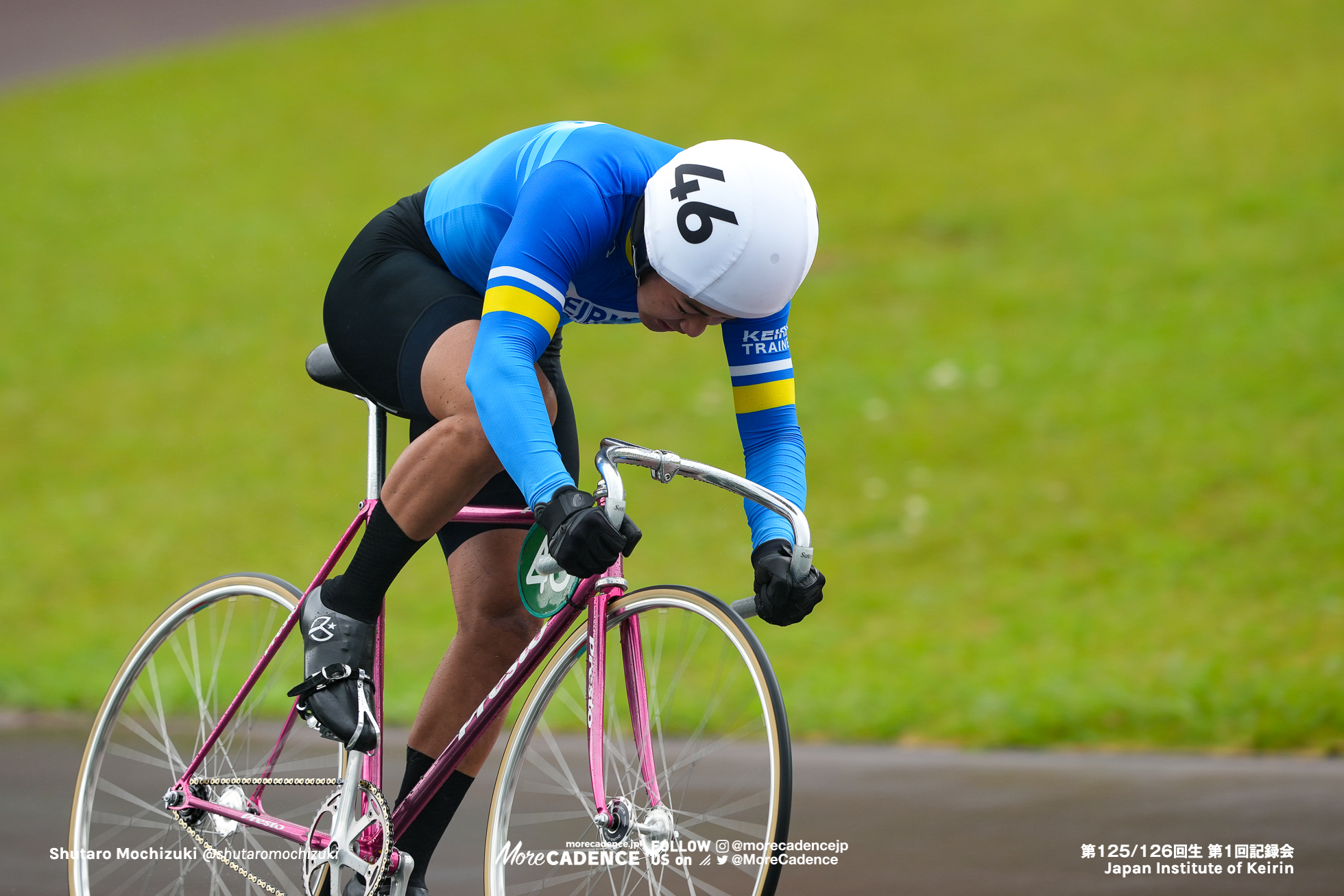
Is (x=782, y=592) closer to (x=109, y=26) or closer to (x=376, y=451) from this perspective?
(x=376, y=451)

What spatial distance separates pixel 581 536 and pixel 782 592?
15.4 inches

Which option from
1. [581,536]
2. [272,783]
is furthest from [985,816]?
[581,536]

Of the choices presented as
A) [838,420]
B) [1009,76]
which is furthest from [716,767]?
[1009,76]

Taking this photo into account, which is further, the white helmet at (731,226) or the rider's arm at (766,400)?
the rider's arm at (766,400)

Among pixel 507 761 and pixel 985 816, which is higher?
pixel 507 761

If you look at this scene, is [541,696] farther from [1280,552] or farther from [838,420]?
[838,420]

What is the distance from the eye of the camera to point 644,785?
8.18 ft

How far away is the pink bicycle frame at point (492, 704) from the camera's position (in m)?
2.52

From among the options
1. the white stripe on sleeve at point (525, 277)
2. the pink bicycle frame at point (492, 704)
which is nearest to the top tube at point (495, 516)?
the pink bicycle frame at point (492, 704)

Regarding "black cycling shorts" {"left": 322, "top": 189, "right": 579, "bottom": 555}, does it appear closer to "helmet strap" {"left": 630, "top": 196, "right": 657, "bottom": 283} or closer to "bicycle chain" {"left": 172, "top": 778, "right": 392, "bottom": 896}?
"helmet strap" {"left": 630, "top": 196, "right": 657, "bottom": 283}

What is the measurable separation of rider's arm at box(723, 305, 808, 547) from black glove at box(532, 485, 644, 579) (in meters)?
0.51

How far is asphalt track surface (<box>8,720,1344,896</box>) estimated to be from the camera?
355 cm

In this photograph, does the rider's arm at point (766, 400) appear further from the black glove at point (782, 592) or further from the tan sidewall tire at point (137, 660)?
the tan sidewall tire at point (137, 660)

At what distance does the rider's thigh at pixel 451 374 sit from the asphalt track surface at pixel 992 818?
1.01m
